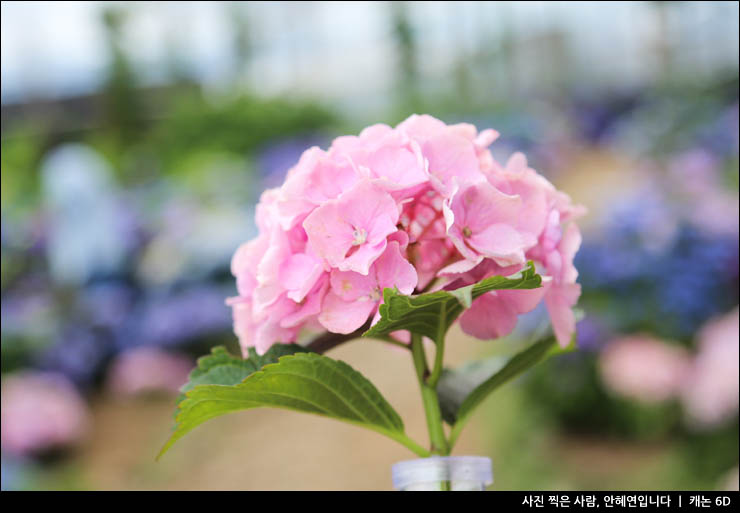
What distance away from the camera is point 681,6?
9.69 m

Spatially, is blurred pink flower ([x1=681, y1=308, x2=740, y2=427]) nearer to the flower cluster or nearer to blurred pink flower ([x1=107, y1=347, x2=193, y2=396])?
the flower cluster

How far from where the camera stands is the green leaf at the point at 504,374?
2.15 ft

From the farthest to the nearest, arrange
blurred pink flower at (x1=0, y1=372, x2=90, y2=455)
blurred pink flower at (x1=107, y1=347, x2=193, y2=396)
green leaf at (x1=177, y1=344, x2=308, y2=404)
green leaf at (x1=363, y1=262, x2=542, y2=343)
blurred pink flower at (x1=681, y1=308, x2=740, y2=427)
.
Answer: blurred pink flower at (x1=107, y1=347, x2=193, y2=396) < blurred pink flower at (x1=0, y1=372, x2=90, y2=455) < blurred pink flower at (x1=681, y1=308, x2=740, y2=427) < green leaf at (x1=177, y1=344, x2=308, y2=404) < green leaf at (x1=363, y1=262, x2=542, y2=343)

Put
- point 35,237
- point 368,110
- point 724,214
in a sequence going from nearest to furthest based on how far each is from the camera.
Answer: point 724,214
point 35,237
point 368,110

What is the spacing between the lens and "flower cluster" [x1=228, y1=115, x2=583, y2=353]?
59cm

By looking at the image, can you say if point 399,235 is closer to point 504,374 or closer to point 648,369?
point 504,374

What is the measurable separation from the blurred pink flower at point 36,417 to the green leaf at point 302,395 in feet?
9.64

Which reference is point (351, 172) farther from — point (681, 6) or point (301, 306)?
point (681, 6)

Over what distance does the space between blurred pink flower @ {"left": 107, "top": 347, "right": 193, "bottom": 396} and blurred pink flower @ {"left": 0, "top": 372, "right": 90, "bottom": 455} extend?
390mm

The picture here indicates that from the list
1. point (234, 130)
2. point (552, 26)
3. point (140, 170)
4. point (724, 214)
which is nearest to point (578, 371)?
point (724, 214)

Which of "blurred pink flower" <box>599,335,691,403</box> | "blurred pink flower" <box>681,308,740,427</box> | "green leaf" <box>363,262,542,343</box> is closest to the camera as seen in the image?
"green leaf" <box>363,262,542,343</box>

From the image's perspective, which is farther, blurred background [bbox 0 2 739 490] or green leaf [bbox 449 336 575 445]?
blurred background [bbox 0 2 739 490]

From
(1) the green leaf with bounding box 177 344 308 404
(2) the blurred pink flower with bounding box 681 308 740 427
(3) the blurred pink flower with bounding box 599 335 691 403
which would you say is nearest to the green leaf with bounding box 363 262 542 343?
(1) the green leaf with bounding box 177 344 308 404
